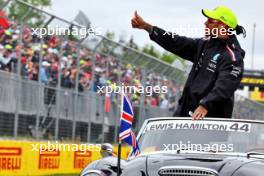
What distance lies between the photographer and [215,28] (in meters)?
9.34

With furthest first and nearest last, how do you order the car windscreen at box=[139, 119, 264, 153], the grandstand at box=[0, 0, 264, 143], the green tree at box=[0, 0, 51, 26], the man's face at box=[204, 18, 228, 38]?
1. the grandstand at box=[0, 0, 264, 143]
2. the green tree at box=[0, 0, 51, 26]
3. the man's face at box=[204, 18, 228, 38]
4. the car windscreen at box=[139, 119, 264, 153]

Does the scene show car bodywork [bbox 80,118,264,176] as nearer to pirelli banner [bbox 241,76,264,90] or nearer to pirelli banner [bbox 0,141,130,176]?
pirelli banner [bbox 0,141,130,176]

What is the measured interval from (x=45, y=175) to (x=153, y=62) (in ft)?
24.1

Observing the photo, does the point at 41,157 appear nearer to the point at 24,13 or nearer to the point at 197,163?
the point at 24,13

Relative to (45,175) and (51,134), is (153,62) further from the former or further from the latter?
(45,175)

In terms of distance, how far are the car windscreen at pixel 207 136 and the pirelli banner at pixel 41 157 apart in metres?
6.02

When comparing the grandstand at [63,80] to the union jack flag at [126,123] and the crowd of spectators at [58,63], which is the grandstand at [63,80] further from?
the union jack flag at [126,123]

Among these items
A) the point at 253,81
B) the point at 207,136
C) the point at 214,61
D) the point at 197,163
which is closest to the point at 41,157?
the point at 214,61

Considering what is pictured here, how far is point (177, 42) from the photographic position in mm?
9852

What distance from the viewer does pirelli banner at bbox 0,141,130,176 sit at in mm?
14172

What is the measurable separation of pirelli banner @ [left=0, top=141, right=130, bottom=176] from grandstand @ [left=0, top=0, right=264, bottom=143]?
0.49 m

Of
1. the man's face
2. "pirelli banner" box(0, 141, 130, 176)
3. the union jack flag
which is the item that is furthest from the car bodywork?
"pirelli banner" box(0, 141, 130, 176)

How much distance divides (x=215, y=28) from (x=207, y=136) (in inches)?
72.1

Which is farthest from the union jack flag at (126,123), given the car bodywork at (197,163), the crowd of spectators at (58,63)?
the crowd of spectators at (58,63)
